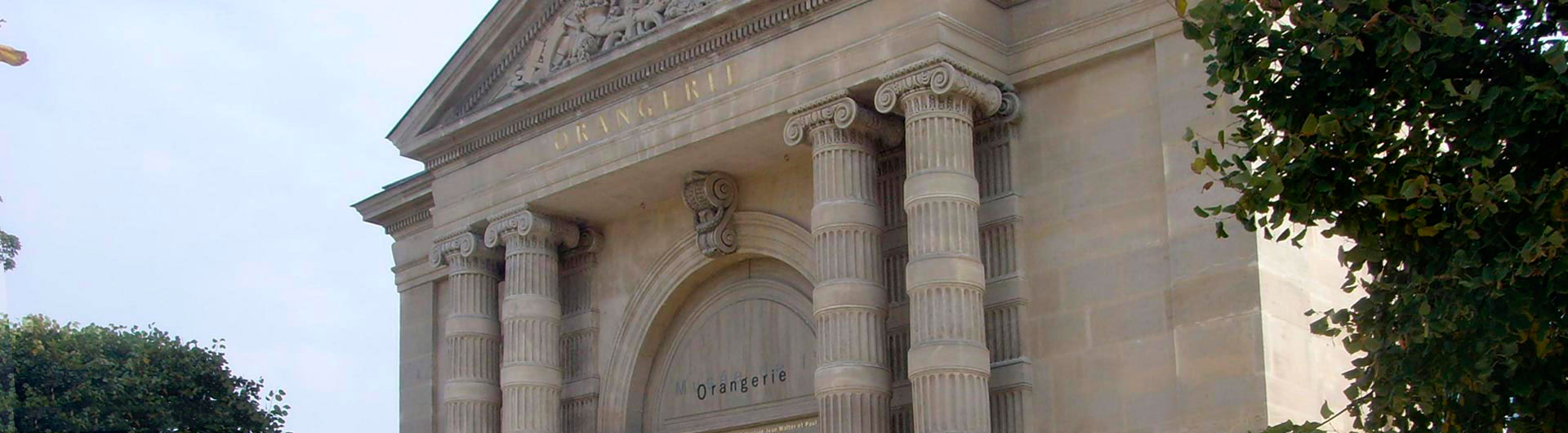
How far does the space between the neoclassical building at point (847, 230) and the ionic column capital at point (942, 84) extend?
0.03 metres

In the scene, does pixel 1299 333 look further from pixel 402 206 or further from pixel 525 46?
pixel 402 206

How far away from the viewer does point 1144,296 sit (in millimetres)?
22234

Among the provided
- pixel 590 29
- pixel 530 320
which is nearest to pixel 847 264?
pixel 530 320

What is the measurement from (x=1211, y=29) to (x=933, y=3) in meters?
7.80

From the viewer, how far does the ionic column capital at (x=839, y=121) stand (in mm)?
23734

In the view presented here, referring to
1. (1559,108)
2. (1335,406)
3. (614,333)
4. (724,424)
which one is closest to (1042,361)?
(1335,406)

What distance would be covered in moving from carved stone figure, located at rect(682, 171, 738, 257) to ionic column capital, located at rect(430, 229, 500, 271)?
332 cm

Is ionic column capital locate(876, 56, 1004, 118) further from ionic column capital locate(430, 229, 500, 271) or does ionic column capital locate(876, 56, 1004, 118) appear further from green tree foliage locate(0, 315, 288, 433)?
green tree foliage locate(0, 315, 288, 433)

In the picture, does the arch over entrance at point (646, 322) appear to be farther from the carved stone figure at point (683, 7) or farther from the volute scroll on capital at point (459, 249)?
the carved stone figure at point (683, 7)

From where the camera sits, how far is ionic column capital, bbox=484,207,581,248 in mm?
27750

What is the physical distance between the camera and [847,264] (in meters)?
23.5

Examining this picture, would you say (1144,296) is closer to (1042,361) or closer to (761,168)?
(1042,361)

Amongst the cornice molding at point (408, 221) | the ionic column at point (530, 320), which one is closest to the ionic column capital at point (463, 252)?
the ionic column at point (530, 320)

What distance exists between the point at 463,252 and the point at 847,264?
23.5ft
